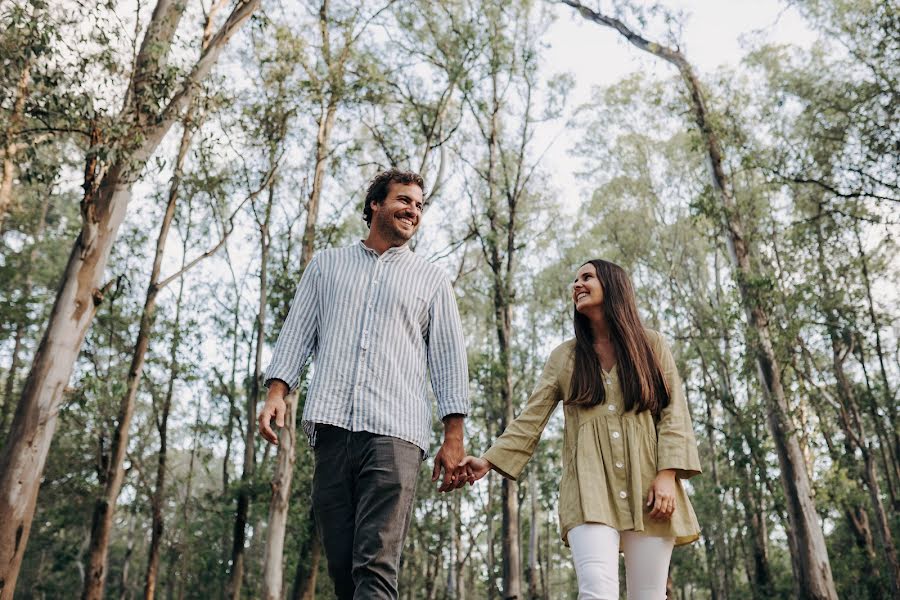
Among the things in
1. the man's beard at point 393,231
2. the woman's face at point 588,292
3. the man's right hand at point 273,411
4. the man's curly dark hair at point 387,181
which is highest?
the man's curly dark hair at point 387,181

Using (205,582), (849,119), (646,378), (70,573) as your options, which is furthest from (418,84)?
(70,573)

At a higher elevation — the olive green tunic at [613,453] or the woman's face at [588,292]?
the woman's face at [588,292]

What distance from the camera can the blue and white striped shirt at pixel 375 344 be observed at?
286 cm

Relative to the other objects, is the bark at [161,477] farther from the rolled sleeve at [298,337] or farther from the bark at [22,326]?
the rolled sleeve at [298,337]

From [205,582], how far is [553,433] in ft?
47.6

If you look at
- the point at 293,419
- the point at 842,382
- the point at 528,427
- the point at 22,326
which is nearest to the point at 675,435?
the point at 528,427

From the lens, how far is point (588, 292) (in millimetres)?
3443

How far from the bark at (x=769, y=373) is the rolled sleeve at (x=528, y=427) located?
33.1 ft

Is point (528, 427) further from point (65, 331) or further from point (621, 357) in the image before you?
point (65, 331)

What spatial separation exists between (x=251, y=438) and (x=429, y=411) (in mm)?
15311

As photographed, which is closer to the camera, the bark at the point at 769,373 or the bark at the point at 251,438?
the bark at the point at 769,373

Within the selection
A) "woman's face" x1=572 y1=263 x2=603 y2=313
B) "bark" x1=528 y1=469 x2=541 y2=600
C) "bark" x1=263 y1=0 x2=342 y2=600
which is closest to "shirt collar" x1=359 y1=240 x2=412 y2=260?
"woman's face" x1=572 y1=263 x2=603 y2=313

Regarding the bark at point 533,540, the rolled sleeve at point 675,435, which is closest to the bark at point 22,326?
the bark at point 533,540

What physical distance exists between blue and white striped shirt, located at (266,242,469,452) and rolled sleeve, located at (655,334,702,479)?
84cm
